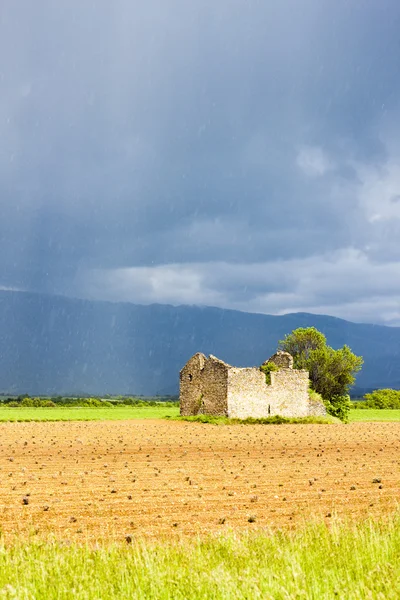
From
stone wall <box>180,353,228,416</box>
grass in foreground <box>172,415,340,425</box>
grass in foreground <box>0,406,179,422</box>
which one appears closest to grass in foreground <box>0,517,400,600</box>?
grass in foreground <box>172,415,340,425</box>

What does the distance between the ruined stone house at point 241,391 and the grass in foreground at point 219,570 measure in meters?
43.6

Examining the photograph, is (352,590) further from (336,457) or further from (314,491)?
(336,457)

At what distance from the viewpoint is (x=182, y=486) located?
1541cm

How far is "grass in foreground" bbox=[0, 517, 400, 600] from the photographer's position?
6055 millimetres

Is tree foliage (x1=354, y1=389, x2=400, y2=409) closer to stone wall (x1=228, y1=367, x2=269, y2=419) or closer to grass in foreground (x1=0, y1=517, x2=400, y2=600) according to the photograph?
stone wall (x1=228, y1=367, x2=269, y2=419)

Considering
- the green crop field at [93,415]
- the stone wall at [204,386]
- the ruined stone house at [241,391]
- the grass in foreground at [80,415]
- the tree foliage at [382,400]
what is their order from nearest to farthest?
1. the ruined stone house at [241,391]
2. the stone wall at [204,386]
3. the grass in foreground at [80,415]
4. the green crop field at [93,415]
5. the tree foliage at [382,400]

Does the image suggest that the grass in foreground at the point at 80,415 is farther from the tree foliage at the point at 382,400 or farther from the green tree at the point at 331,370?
the tree foliage at the point at 382,400

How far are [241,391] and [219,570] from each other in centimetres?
4613

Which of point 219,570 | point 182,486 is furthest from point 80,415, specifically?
point 219,570

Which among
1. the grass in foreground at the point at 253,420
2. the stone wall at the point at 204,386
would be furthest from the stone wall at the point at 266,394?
the grass in foreground at the point at 253,420

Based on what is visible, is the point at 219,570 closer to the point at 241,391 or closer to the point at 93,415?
the point at 241,391

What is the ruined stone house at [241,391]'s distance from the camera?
5193cm

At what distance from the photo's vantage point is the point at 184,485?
51.1ft

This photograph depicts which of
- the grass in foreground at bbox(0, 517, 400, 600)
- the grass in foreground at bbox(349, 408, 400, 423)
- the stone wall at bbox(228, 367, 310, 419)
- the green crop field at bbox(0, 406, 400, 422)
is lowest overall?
the grass in foreground at bbox(349, 408, 400, 423)
